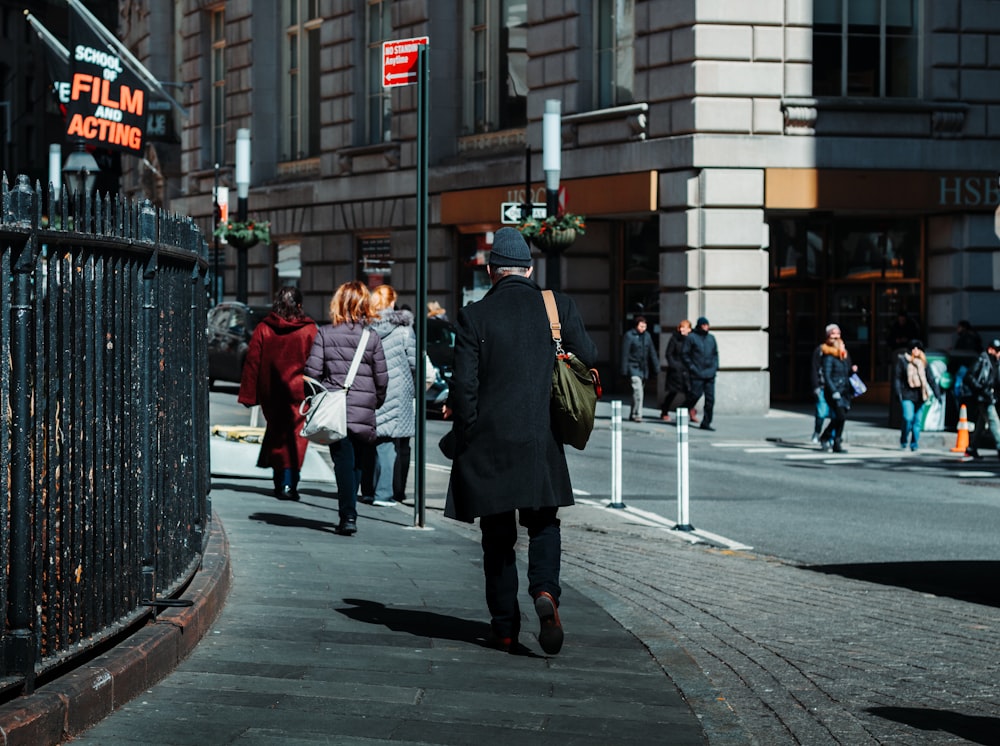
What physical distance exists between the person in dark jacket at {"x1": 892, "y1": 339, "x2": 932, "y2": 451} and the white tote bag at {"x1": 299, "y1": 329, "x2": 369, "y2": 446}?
1178 cm

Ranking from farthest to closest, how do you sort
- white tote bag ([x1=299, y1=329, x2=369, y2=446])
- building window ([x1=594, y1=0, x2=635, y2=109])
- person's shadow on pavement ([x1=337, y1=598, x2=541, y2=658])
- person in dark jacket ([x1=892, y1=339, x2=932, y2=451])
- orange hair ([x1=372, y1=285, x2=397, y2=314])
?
1. building window ([x1=594, y1=0, x2=635, y2=109])
2. person in dark jacket ([x1=892, y1=339, x2=932, y2=451])
3. orange hair ([x1=372, y1=285, x2=397, y2=314])
4. white tote bag ([x1=299, y1=329, x2=369, y2=446])
5. person's shadow on pavement ([x1=337, y1=598, x2=541, y2=658])

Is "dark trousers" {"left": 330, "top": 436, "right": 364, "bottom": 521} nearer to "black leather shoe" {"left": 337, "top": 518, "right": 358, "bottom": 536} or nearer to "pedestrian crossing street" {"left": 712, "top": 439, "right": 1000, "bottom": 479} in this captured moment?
"black leather shoe" {"left": 337, "top": 518, "right": 358, "bottom": 536}

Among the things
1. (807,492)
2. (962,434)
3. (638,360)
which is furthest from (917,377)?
(807,492)

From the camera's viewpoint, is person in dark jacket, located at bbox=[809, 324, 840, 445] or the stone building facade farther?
Result: the stone building facade

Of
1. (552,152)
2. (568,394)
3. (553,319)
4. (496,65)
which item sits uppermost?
(496,65)

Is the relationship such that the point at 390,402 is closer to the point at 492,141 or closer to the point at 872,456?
the point at 872,456

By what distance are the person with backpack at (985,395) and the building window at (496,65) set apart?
1305 cm

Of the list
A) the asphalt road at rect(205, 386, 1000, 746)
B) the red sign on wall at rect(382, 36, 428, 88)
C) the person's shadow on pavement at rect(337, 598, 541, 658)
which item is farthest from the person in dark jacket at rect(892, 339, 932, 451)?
the person's shadow on pavement at rect(337, 598, 541, 658)

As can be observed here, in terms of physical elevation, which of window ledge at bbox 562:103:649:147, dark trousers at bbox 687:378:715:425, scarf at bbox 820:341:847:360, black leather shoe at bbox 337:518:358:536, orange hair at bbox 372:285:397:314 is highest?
window ledge at bbox 562:103:649:147

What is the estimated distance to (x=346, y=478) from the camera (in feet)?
37.0

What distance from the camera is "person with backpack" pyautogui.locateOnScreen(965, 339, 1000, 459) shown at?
67.1 ft

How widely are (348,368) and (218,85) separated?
33.5 meters

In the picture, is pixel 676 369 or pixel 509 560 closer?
pixel 509 560

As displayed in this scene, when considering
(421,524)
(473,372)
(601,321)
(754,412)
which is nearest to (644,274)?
(601,321)
